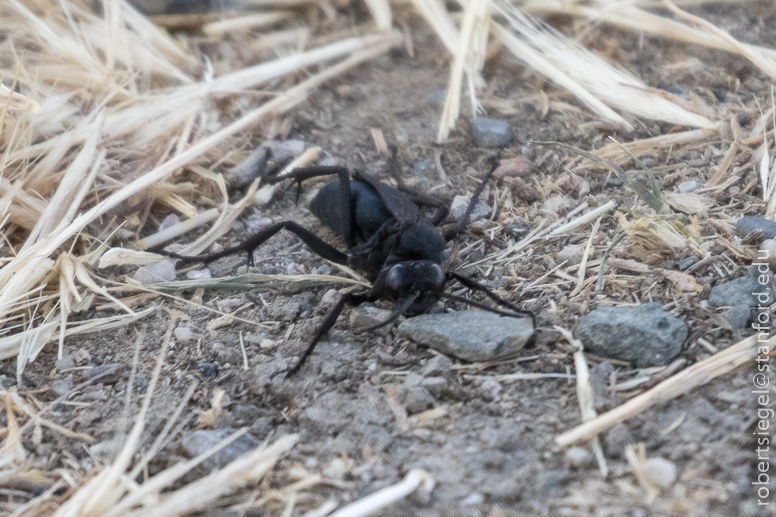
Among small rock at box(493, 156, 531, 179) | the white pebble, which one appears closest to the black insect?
small rock at box(493, 156, 531, 179)


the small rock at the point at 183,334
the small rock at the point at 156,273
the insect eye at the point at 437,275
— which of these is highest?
the insect eye at the point at 437,275

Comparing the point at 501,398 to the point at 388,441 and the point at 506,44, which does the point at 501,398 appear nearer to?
the point at 388,441

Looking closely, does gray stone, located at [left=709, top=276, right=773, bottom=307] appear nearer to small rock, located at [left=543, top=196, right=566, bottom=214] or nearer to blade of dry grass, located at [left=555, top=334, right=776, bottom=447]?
blade of dry grass, located at [left=555, top=334, right=776, bottom=447]

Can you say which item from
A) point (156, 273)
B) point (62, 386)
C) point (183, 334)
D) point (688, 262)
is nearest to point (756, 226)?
point (688, 262)

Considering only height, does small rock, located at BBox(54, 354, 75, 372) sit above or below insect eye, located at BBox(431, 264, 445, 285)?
below

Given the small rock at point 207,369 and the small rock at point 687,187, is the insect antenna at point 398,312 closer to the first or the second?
the small rock at point 207,369

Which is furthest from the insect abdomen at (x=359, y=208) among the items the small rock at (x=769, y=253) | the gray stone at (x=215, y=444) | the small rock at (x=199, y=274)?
the small rock at (x=769, y=253)
